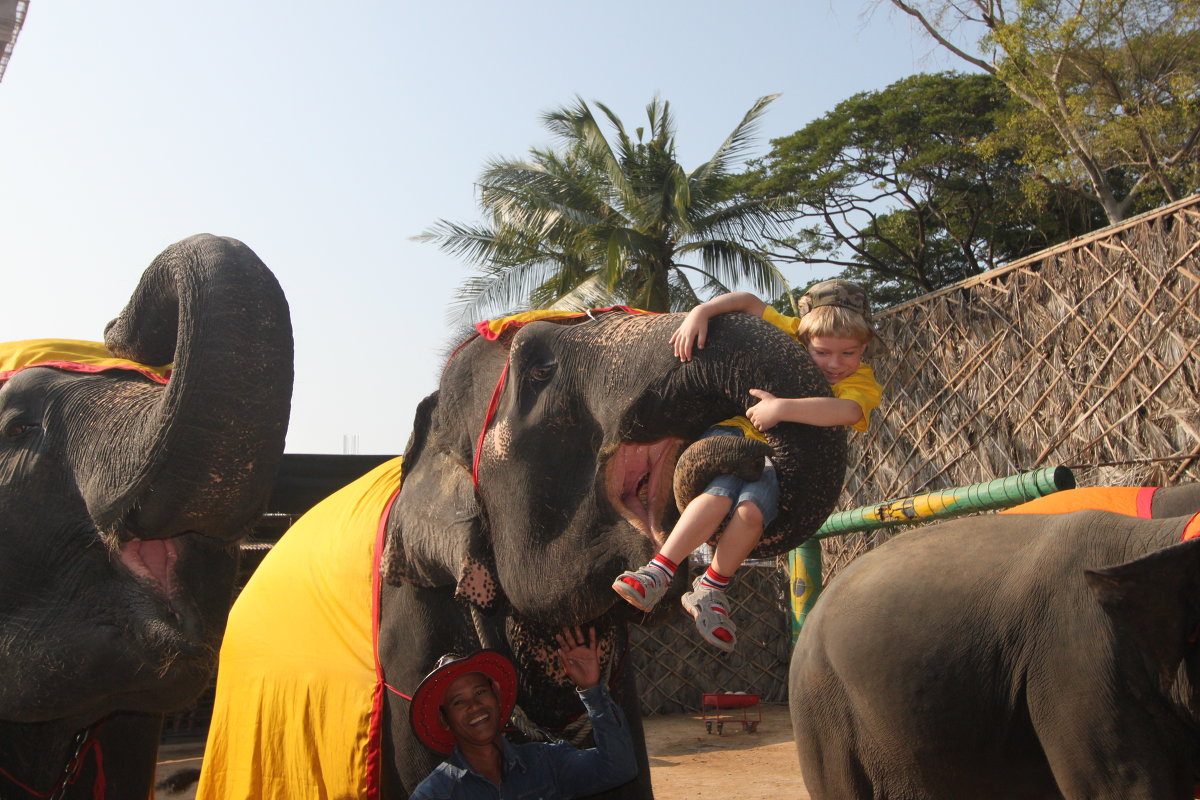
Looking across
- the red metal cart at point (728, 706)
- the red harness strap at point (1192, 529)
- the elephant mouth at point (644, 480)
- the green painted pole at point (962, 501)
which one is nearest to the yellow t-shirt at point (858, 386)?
the elephant mouth at point (644, 480)

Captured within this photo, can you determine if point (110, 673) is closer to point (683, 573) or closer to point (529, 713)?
point (529, 713)

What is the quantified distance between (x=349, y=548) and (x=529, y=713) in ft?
1.97

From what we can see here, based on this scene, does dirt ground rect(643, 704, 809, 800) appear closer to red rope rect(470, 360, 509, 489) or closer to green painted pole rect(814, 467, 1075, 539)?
green painted pole rect(814, 467, 1075, 539)

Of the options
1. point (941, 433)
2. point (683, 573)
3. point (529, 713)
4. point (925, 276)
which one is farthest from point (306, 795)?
point (925, 276)

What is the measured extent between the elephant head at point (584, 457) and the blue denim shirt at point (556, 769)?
0.37 m

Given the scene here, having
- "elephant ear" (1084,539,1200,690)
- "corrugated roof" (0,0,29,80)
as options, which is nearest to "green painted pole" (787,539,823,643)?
"elephant ear" (1084,539,1200,690)

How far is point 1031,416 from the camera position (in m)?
9.26

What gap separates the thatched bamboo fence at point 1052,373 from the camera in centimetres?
794

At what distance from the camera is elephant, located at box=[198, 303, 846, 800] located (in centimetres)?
176

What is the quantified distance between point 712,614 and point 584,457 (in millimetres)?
Result: 366

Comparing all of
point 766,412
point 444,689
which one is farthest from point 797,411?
point 444,689

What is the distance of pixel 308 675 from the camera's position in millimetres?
2393

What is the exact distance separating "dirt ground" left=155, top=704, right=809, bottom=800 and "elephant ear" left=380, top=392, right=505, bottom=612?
5789 mm

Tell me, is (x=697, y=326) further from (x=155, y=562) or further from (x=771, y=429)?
(x=155, y=562)
